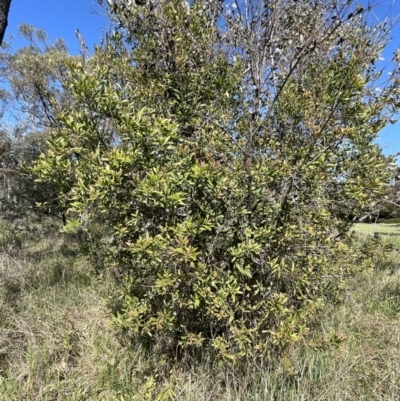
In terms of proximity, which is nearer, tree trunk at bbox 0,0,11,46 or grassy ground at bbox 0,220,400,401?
grassy ground at bbox 0,220,400,401

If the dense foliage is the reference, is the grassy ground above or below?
below

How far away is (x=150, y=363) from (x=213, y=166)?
1806 millimetres

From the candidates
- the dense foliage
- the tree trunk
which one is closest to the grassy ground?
the dense foliage

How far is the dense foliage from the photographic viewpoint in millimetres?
2172

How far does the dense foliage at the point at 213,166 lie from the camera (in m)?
2.17

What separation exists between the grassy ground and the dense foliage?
268 mm

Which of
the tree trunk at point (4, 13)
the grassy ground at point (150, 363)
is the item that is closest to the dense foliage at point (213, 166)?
the grassy ground at point (150, 363)

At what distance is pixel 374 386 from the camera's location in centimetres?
246

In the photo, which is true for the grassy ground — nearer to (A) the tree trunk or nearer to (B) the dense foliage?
(B) the dense foliage

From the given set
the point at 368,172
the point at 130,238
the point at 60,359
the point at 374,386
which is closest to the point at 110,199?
the point at 130,238

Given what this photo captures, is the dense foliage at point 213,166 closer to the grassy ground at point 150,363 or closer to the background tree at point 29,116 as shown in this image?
the grassy ground at point 150,363

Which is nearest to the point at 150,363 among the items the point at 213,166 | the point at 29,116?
the point at 213,166

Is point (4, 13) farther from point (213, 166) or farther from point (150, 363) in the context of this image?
point (150, 363)

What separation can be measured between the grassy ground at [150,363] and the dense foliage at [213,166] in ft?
0.88
